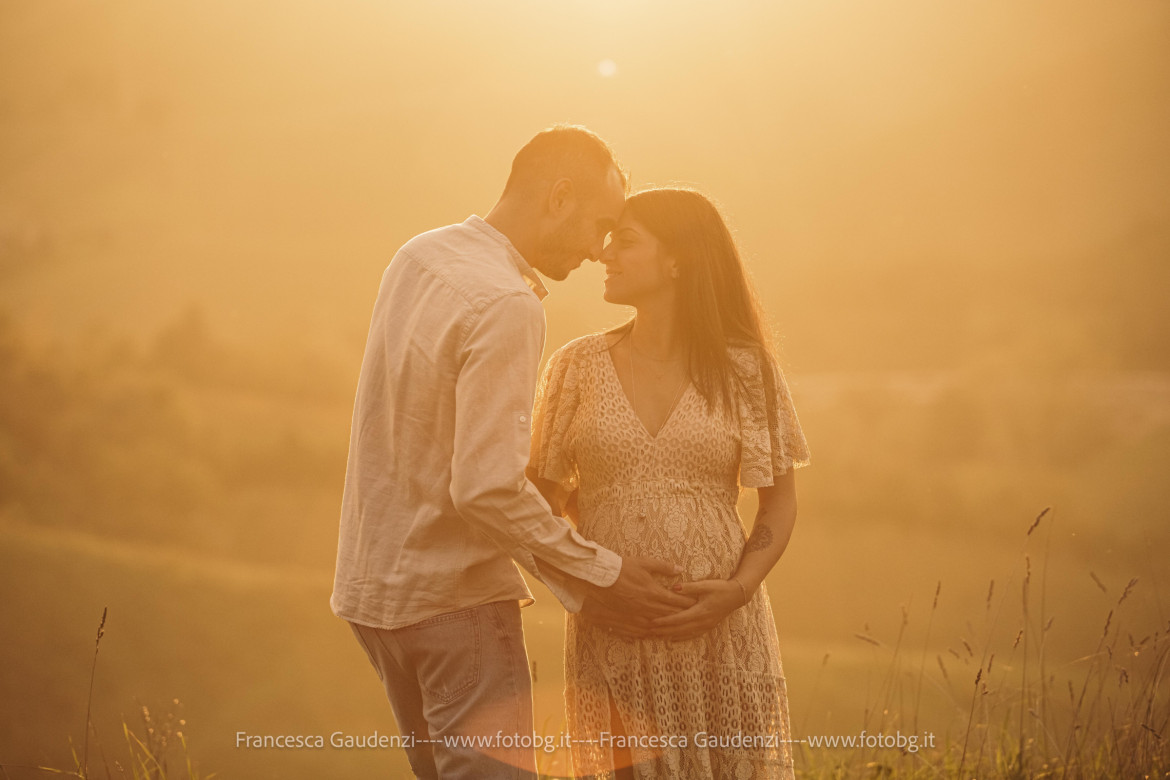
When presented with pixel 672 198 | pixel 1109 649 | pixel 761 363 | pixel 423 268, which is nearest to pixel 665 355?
pixel 761 363

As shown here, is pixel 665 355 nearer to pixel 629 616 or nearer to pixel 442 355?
pixel 629 616

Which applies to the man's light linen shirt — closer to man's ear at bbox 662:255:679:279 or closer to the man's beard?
the man's beard

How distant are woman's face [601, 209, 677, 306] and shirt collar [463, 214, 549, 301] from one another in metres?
0.72

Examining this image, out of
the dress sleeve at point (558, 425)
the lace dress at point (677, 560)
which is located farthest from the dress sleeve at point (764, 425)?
the dress sleeve at point (558, 425)

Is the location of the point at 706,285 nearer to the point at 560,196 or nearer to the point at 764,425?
the point at 764,425

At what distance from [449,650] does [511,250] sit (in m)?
0.99

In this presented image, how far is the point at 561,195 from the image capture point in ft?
7.77

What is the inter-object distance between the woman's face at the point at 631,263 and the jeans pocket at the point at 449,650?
4.32 feet

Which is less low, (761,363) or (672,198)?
(672,198)

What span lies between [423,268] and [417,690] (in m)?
1.07

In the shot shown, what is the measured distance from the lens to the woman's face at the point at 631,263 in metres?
3.01

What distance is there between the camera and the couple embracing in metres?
2.03

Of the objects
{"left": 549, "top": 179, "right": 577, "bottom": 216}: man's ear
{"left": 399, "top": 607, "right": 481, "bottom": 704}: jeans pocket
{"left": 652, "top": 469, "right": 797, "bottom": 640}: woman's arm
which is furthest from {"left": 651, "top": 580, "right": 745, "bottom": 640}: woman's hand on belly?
{"left": 549, "top": 179, "right": 577, "bottom": 216}: man's ear

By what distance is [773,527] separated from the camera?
9.92 feet
